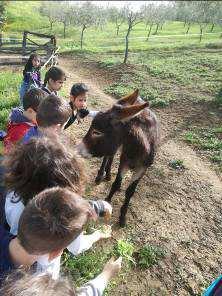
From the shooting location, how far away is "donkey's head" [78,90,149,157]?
5020 millimetres

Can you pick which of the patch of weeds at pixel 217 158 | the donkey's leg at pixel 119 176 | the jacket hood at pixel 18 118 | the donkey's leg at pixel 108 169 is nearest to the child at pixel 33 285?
the jacket hood at pixel 18 118

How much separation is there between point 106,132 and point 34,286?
3446mm

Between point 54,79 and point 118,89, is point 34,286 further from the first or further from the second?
point 118,89

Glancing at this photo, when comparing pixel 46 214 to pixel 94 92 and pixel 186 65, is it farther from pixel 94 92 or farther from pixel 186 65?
pixel 186 65

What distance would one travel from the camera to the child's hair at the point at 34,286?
1.71m

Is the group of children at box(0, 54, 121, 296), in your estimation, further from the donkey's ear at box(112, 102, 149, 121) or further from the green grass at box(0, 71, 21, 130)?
the green grass at box(0, 71, 21, 130)

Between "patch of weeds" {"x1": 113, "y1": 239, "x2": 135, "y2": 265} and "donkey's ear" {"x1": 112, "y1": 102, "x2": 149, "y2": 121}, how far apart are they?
166 cm

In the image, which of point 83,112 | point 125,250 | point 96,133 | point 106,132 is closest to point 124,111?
point 106,132

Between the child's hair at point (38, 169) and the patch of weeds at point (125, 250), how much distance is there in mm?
2308

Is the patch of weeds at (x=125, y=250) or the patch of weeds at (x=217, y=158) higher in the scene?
the patch of weeds at (x=217, y=158)

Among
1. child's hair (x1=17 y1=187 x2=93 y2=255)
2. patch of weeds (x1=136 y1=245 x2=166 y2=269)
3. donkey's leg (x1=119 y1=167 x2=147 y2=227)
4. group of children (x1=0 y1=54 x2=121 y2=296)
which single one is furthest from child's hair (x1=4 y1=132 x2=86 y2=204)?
donkey's leg (x1=119 y1=167 x2=147 y2=227)

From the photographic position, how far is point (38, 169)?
2742mm

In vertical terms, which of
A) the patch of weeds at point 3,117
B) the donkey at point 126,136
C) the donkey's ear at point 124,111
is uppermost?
the donkey's ear at point 124,111

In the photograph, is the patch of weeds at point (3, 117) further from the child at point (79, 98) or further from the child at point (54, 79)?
the child at point (79, 98)
